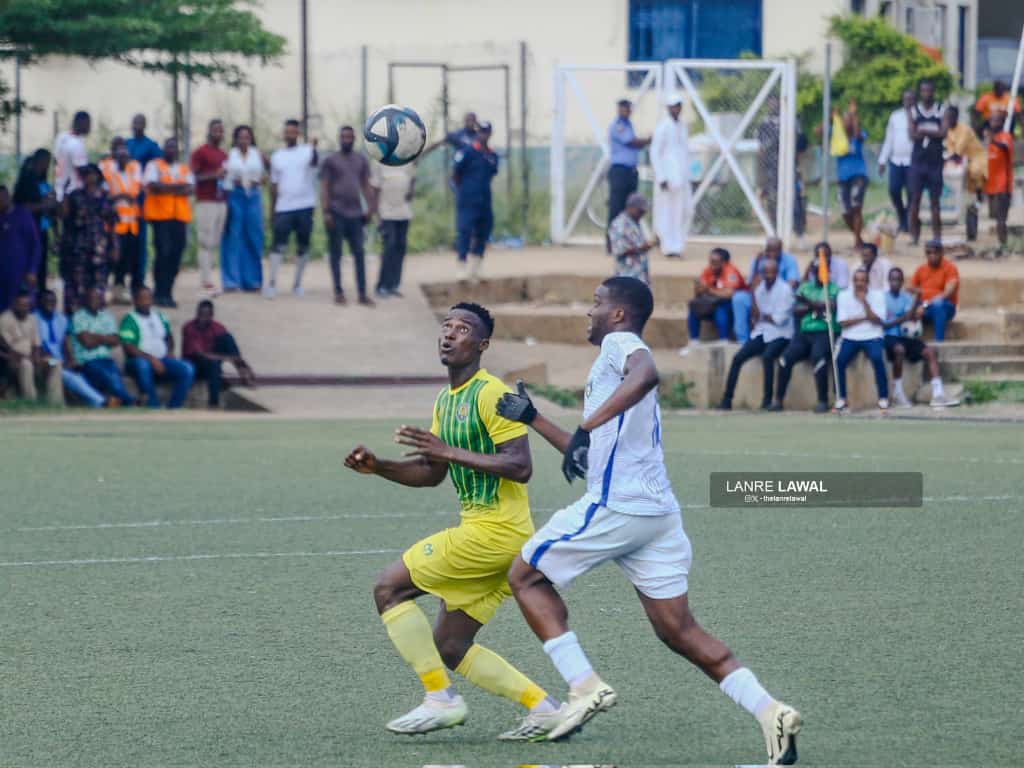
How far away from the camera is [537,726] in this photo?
7.03 meters

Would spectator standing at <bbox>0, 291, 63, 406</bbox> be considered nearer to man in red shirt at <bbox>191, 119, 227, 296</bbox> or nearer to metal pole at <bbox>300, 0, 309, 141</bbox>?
man in red shirt at <bbox>191, 119, 227, 296</bbox>

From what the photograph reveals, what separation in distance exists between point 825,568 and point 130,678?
4227 millimetres

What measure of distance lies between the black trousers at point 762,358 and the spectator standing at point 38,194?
689 cm

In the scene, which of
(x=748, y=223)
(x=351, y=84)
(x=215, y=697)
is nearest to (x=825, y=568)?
(x=215, y=697)

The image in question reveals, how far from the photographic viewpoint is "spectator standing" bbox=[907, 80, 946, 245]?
24.5 meters

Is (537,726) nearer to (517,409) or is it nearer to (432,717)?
(432,717)

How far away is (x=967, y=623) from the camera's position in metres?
9.31

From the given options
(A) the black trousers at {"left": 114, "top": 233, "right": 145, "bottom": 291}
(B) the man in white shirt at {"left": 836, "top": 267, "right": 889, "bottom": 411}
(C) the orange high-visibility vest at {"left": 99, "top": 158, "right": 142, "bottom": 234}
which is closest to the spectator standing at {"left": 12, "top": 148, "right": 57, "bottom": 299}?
(C) the orange high-visibility vest at {"left": 99, "top": 158, "right": 142, "bottom": 234}

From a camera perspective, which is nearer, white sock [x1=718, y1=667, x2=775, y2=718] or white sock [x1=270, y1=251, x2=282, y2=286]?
white sock [x1=718, y1=667, x2=775, y2=718]

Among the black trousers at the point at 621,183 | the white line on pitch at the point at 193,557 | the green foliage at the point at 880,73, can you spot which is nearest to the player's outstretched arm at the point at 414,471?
the white line on pitch at the point at 193,557

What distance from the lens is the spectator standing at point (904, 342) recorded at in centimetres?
1992

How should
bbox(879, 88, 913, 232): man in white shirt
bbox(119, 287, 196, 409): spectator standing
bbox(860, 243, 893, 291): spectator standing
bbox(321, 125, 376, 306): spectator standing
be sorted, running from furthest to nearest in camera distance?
bbox(879, 88, 913, 232): man in white shirt, bbox(321, 125, 376, 306): spectator standing, bbox(860, 243, 893, 291): spectator standing, bbox(119, 287, 196, 409): spectator standing

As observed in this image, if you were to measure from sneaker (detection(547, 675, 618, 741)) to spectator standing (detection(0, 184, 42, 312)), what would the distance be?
534 inches

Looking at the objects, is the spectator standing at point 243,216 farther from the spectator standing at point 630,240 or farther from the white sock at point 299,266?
the spectator standing at point 630,240
